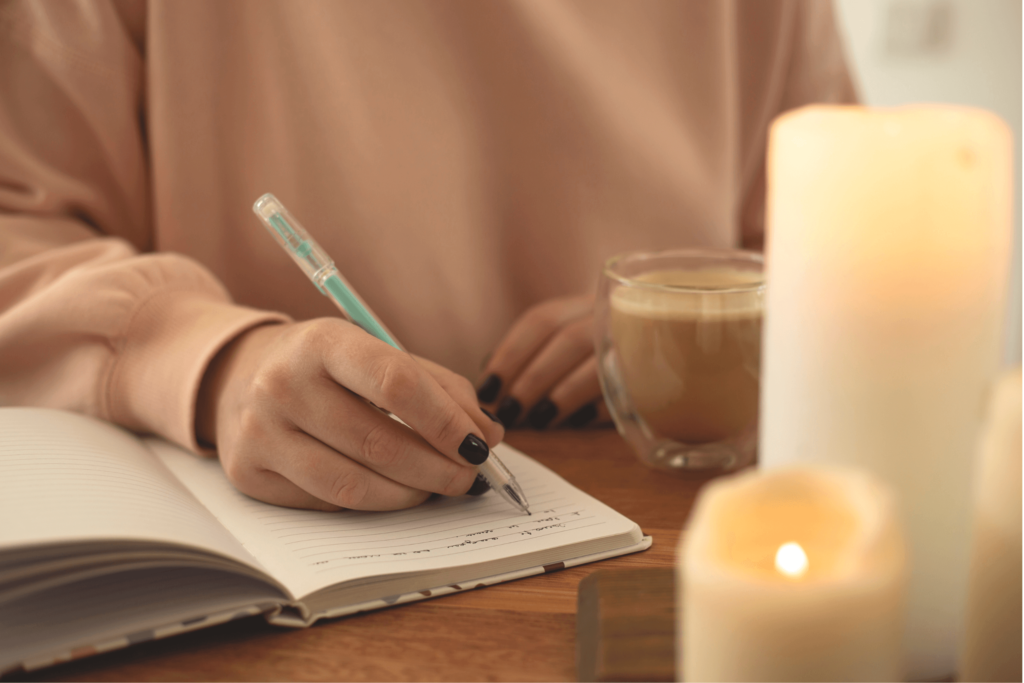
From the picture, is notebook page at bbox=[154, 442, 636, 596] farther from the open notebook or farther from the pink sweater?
the pink sweater

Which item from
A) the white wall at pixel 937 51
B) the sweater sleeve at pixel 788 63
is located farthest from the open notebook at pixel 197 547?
the white wall at pixel 937 51

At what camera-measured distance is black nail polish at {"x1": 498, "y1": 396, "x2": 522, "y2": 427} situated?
640 millimetres

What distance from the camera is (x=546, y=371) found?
25.9 inches

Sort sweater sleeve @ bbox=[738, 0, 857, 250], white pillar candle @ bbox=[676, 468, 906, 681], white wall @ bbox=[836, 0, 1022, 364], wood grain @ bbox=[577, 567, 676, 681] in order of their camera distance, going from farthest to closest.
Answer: white wall @ bbox=[836, 0, 1022, 364] < sweater sleeve @ bbox=[738, 0, 857, 250] < wood grain @ bbox=[577, 567, 676, 681] < white pillar candle @ bbox=[676, 468, 906, 681]

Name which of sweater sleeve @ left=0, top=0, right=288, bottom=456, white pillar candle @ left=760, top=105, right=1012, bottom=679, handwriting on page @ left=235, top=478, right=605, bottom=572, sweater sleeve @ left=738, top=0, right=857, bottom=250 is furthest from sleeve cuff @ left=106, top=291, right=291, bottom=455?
sweater sleeve @ left=738, top=0, right=857, bottom=250

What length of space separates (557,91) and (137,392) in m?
0.49

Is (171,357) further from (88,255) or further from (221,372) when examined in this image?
(88,255)

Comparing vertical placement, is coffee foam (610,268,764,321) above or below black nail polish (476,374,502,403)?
above

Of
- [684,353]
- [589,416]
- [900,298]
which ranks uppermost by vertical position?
[900,298]

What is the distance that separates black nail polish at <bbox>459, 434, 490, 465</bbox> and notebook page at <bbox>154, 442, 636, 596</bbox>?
0.12ft

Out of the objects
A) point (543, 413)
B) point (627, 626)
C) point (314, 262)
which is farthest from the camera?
point (543, 413)

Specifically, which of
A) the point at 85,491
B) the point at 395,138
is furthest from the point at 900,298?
the point at 395,138

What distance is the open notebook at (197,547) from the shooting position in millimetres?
326

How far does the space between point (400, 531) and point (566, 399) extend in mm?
242
